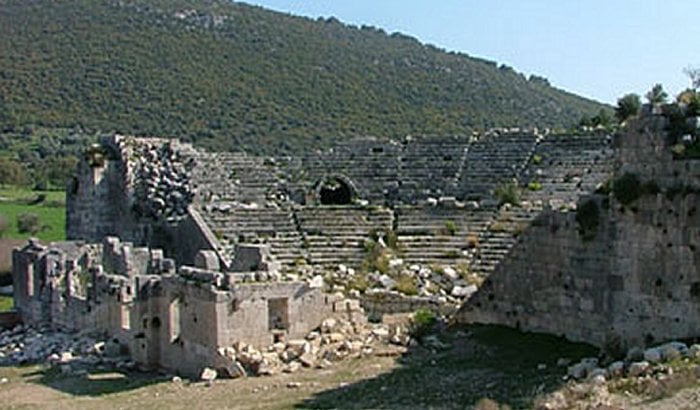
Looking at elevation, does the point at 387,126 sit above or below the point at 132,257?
above

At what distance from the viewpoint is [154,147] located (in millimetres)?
33438

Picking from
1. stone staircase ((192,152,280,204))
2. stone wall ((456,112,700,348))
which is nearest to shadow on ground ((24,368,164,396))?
stone wall ((456,112,700,348))

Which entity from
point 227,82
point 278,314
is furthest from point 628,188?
point 227,82

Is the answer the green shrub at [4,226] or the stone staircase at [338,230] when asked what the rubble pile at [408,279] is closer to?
the stone staircase at [338,230]

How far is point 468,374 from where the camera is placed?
53.6 feet

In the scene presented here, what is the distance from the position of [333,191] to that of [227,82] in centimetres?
3223

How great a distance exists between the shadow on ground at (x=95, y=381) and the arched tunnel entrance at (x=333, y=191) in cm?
1418

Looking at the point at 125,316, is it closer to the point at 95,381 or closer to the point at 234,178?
the point at 95,381

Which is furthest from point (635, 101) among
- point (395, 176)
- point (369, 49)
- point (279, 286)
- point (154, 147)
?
point (369, 49)

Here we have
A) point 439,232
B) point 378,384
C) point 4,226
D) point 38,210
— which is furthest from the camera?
point 38,210

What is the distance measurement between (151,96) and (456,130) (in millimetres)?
18088

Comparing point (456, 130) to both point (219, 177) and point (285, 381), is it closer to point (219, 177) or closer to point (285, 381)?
point (219, 177)

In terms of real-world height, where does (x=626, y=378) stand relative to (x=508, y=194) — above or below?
below

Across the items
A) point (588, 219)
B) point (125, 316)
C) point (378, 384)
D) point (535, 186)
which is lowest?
point (378, 384)
